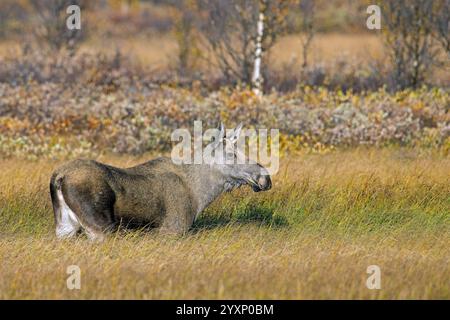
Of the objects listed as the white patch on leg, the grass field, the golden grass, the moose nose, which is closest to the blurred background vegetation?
the grass field

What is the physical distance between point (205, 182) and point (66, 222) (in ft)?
5.86

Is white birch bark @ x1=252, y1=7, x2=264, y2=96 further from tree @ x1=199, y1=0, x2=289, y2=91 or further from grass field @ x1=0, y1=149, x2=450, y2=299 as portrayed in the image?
grass field @ x1=0, y1=149, x2=450, y2=299

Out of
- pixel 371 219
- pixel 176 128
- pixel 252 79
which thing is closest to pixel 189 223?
pixel 371 219

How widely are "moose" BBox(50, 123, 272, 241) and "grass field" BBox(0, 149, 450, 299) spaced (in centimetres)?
21

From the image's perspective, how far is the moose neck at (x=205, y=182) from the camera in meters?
11.2

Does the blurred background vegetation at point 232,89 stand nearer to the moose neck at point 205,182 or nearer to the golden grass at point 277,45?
the golden grass at point 277,45

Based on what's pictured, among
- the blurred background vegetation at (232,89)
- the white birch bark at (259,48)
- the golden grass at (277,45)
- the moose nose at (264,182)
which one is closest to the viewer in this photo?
the moose nose at (264,182)

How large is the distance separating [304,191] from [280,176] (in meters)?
0.86

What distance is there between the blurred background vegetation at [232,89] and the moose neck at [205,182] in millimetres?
6751

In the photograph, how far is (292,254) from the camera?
1053 centimetres

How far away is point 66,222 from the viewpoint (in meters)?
10.3

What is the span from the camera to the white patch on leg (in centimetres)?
1018

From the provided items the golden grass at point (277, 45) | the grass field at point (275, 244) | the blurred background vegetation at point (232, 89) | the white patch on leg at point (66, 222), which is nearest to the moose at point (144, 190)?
the white patch on leg at point (66, 222)

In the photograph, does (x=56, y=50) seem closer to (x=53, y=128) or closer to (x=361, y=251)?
(x=53, y=128)
